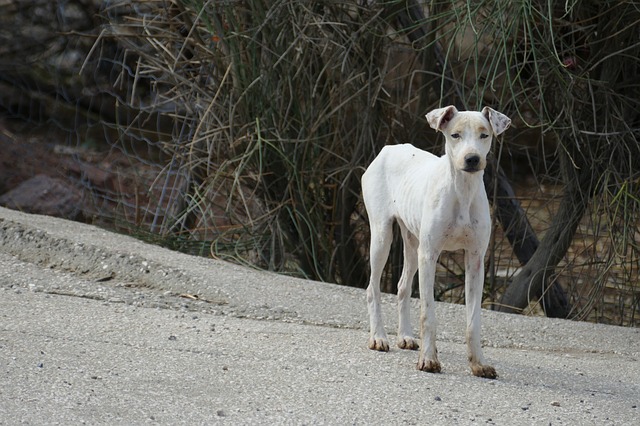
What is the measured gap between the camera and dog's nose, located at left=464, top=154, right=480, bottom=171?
4848 mm

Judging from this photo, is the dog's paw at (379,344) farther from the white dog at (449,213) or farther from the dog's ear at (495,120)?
the dog's ear at (495,120)

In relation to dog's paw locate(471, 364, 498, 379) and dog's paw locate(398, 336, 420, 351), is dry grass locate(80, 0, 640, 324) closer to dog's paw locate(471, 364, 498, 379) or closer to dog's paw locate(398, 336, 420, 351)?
dog's paw locate(398, 336, 420, 351)

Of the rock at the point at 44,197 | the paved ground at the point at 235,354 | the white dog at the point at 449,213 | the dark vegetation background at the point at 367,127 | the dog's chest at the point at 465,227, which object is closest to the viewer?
the paved ground at the point at 235,354

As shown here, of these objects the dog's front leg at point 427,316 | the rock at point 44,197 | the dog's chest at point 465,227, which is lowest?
the rock at point 44,197

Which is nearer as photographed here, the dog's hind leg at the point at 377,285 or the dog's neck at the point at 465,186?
the dog's neck at the point at 465,186

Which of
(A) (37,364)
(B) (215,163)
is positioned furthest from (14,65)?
(A) (37,364)

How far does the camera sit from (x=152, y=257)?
23.1ft

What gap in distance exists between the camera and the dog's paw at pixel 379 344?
5.45m

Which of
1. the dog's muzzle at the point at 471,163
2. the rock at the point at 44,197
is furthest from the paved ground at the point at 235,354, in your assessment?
the rock at the point at 44,197

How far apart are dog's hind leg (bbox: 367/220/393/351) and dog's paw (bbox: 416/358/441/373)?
451 mm

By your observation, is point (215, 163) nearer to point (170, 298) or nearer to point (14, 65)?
point (170, 298)

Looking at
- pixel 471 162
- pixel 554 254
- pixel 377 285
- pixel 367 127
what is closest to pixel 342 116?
pixel 367 127

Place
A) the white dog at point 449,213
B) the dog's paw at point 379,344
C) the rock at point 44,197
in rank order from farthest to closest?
1. the rock at point 44,197
2. the dog's paw at point 379,344
3. the white dog at point 449,213

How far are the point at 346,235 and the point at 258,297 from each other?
1723mm
